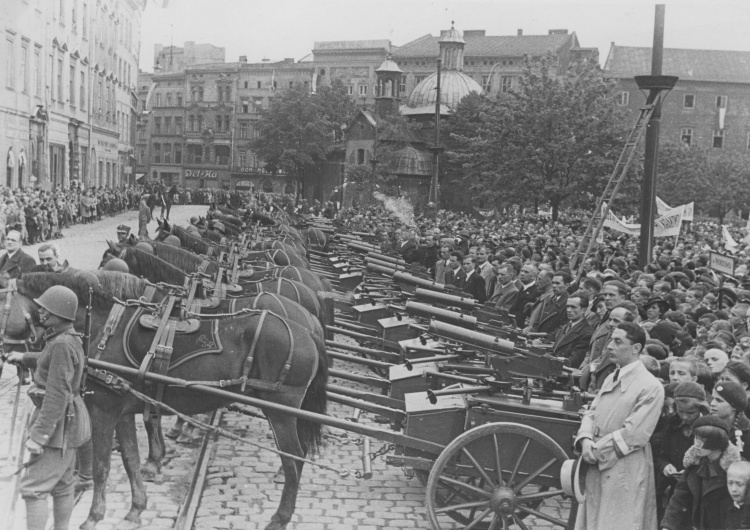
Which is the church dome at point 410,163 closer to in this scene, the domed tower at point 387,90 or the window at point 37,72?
the domed tower at point 387,90

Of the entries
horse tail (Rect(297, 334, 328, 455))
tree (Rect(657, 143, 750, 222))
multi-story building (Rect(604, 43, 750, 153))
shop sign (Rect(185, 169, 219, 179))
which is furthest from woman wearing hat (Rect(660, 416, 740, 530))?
shop sign (Rect(185, 169, 219, 179))

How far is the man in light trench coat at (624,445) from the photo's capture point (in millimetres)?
6227

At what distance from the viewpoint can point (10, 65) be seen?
3338cm

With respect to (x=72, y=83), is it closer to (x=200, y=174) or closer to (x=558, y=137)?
(x=558, y=137)

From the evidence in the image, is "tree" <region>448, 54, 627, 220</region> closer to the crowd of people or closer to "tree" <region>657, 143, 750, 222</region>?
"tree" <region>657, 143, 750, 222</region>

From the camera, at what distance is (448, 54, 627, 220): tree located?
119 ft

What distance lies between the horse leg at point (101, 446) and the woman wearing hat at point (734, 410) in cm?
504

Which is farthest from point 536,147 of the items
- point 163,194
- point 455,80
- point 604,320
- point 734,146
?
point 734,146

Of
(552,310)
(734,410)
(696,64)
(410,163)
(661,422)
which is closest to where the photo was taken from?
(734,410)

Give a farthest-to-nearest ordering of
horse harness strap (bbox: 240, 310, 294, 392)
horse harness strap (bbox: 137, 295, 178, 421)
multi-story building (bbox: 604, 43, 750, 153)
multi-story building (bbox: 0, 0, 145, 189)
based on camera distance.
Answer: multi-story building (bbox: 604, 43, 750, 153) < multi-story building (bbox: 0, 0, 145, 189) < horse harness strap (bbox: 240, 310, 294, 392) < horse harness strap (bbox: 137, 295, 178, 421)

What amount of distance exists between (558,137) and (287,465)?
99.9ft

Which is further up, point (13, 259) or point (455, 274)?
point (13, 259)

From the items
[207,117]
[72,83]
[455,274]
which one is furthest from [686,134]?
[455,274]

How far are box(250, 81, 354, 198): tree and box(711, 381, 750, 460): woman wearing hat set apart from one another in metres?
79.1
